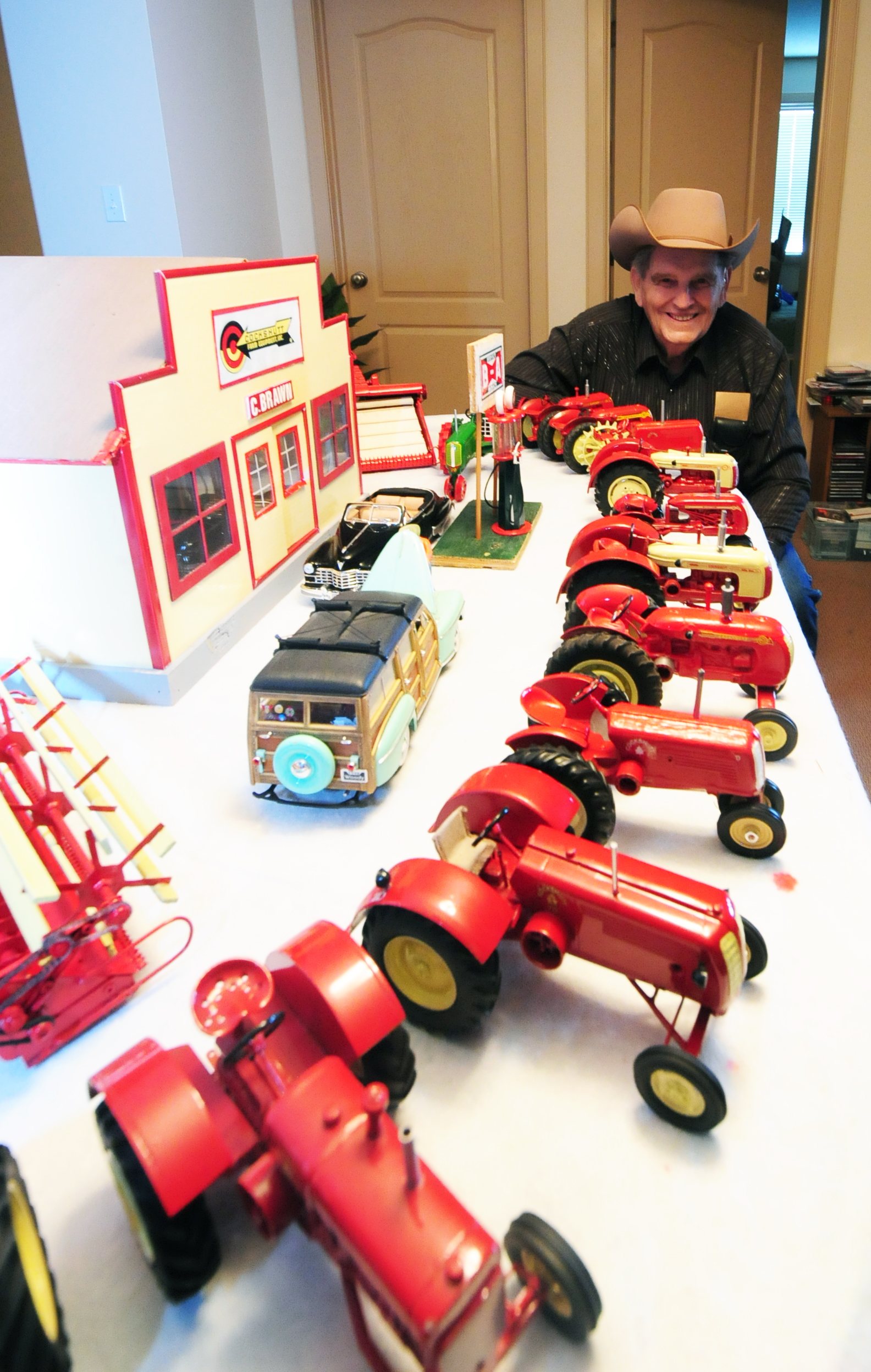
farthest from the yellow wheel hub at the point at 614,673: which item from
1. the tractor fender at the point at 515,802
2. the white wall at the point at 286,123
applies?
the white wall at the point at 286,123

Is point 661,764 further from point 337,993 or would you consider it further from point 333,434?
point 333,434

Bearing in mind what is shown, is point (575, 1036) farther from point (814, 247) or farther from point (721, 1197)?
point (814, 247)

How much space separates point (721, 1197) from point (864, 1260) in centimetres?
14

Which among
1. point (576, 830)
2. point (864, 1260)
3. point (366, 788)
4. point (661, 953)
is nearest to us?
point (864, 1260)

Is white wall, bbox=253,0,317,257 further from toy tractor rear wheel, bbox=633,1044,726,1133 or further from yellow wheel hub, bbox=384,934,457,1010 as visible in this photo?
toy tractor rear wheel, bbox=633,1044,726,1133

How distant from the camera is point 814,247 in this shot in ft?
15.5

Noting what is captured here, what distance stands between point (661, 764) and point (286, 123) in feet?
16.7

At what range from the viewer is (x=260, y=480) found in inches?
91.5

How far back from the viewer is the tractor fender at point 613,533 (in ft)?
7.08

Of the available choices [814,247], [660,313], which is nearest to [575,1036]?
[660,313]

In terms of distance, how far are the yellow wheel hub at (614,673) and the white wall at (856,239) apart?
4.00 m

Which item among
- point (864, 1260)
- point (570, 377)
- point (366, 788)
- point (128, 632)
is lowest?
point (864, 1260)

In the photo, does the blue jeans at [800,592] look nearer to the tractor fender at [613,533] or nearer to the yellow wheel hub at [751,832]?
the tractor fender at [613,533]

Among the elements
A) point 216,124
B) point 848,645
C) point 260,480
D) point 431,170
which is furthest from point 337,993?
point 431,170
